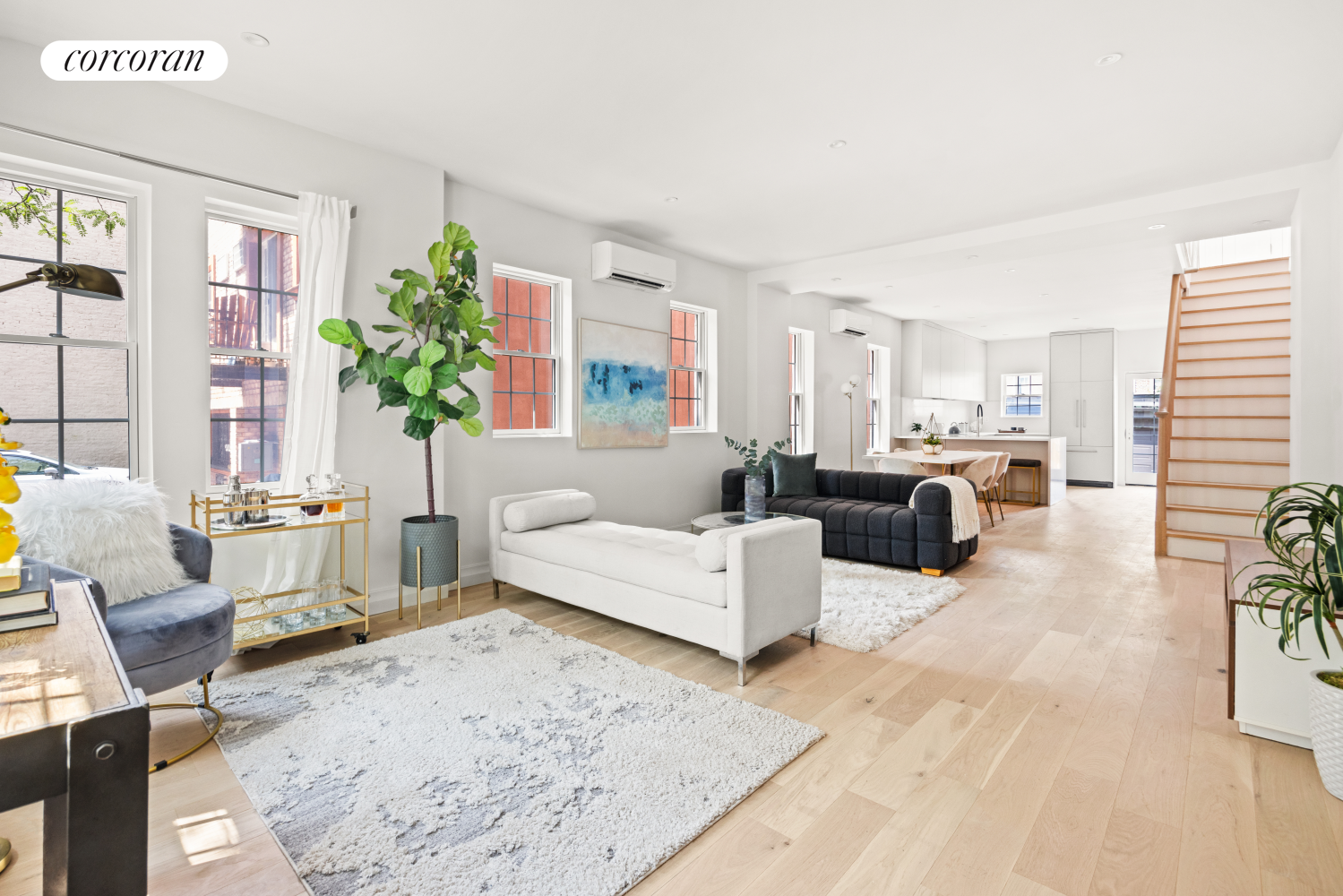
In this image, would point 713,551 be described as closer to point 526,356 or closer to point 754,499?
point 754,499

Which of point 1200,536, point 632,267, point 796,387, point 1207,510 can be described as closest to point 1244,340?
point 1207,510

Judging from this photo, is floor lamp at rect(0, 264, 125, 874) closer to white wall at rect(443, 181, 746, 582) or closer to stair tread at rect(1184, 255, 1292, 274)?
white wall at rect(443, 181, 746, 582)

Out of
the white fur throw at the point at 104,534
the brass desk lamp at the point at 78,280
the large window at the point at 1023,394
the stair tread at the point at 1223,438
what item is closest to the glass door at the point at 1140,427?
the large window at the point at 1023,394

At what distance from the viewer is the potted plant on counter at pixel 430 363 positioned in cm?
337

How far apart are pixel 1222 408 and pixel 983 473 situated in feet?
6.58

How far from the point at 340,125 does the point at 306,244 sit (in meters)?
0.69

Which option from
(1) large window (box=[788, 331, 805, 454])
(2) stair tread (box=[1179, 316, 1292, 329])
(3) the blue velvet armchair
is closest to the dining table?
(1) large window (box=[788, 331, 805, 454])

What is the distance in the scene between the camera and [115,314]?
295 cm

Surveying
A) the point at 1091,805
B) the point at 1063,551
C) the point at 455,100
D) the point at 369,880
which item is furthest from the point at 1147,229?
the point at 369,880

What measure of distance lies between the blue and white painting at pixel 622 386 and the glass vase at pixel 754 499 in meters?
1.41

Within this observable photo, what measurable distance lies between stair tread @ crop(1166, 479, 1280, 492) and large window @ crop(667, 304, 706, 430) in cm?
413

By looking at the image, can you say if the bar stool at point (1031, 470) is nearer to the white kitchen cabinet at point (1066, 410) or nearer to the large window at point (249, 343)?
the white kitchen cabinet at point (1066, 410)

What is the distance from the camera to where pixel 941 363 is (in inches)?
406

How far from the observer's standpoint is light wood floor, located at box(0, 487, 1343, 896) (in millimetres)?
1588
